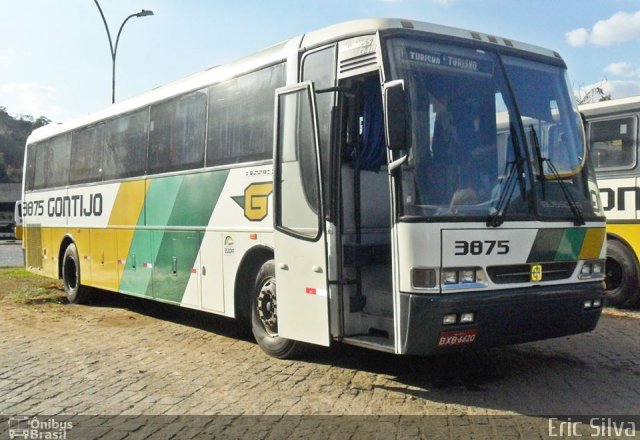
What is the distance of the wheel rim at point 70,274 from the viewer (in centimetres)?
1390

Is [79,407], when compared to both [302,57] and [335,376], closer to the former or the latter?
[335,376]

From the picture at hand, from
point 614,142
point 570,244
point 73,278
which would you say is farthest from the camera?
point 73,278

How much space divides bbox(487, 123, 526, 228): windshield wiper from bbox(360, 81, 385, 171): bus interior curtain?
4.12 feet

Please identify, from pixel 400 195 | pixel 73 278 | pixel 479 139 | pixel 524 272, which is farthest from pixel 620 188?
pixel 73 278

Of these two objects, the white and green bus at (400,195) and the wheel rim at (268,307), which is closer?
the white and green bus at (400,195)

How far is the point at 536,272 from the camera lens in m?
6.59

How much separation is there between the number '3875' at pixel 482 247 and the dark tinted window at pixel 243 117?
9.06ft

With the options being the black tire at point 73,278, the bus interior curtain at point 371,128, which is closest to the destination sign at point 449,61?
the bus interior curtain at point 371,128

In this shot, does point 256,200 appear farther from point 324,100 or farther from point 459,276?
point 459,276

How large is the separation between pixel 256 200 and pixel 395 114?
2.64 meters

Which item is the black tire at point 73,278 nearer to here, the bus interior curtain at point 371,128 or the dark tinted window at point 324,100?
the dark tinted window at point 324,100

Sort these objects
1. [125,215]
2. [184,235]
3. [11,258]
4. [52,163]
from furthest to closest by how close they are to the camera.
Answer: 1. [11,258]
2. [52,163]
3. [125,215]
4. [184,235]

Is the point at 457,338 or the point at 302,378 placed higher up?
the point at 457,338

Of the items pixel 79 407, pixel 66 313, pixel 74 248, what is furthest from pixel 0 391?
pixel 74 248
